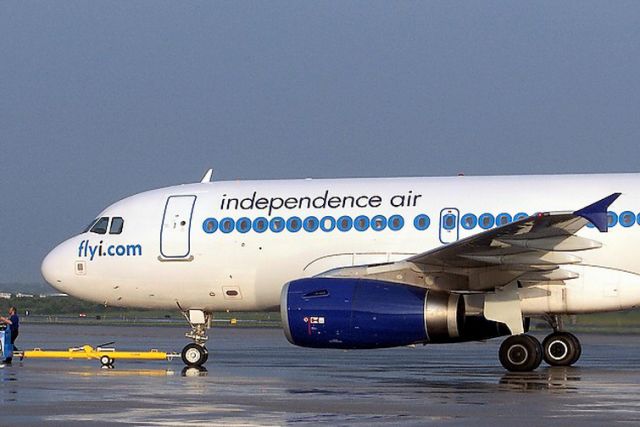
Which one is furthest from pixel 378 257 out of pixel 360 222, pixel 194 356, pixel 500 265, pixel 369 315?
pixel 194 356

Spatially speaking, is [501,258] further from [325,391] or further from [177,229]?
[177,229]

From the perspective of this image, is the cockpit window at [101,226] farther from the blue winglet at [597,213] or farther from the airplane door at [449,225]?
the blue winglet at [597,213]

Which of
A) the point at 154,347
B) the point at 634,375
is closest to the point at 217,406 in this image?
the point at 634,375

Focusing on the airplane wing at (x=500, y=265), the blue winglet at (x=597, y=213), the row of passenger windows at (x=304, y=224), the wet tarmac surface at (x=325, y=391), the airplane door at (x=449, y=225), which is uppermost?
the row of passenger windows at (x=304, y=224)

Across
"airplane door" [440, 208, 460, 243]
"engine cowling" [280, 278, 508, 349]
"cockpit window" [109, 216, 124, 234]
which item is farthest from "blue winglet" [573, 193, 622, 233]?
"cockpit window" [109, 216, 124, 234]

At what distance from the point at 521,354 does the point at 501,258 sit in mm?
1977

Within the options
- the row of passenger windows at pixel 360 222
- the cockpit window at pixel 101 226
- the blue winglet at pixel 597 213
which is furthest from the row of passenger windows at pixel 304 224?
the blue winglet at pixel 597 213

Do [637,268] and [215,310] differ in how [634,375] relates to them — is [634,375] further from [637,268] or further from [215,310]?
[215,310]

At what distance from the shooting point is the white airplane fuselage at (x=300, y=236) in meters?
22.9

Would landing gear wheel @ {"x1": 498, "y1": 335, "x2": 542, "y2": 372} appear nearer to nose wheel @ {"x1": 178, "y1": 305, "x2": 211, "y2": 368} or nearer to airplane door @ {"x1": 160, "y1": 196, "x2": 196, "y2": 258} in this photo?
nose wheel @ {"x1": 178, "y1": 305, "x2": 211, "y2": 368}

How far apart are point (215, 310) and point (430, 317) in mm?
5722

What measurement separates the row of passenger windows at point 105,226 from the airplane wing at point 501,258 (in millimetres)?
5102

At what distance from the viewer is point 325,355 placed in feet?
101

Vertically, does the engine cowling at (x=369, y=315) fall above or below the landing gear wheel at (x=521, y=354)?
above
